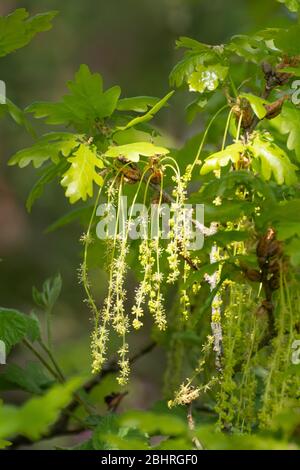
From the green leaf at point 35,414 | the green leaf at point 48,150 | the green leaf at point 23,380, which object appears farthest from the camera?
the green leaf at point 23,380

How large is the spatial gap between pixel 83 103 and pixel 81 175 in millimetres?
189

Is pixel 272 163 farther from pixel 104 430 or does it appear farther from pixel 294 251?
pixel 104 430

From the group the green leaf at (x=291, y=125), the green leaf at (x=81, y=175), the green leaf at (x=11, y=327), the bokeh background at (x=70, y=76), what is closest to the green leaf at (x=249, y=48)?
the green leaf at (x=291, y=125)

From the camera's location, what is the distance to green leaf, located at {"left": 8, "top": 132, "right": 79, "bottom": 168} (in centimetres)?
174

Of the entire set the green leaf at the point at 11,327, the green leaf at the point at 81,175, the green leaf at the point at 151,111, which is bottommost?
the green leaf at the point at 11,327

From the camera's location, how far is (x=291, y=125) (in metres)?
1.73

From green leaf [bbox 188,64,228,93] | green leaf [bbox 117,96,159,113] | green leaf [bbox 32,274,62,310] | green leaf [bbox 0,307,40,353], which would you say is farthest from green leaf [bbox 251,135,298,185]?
green leaf [bbox 32,274,62,310]

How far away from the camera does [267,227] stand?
1618 mm

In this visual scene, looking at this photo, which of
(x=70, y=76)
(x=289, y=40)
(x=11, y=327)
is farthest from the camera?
(x=70, y=76)

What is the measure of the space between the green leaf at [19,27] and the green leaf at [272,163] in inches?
22.4

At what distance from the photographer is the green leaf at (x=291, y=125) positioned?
1.72 meters

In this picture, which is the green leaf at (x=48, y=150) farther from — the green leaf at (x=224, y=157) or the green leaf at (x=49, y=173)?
the green leaf at (x=224, y=157)

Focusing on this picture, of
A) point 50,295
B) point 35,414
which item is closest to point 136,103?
point 50,295

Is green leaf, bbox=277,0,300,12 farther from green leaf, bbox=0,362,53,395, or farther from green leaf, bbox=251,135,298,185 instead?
green leaf, bbox=0,362,53,395
